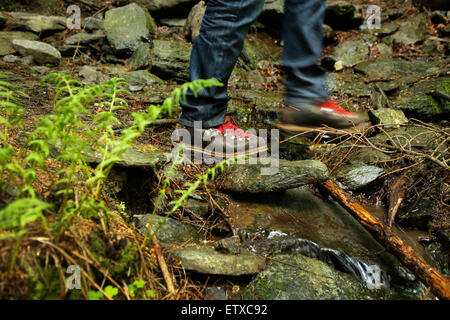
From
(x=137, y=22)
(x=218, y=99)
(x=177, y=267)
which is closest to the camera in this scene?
(x=177, y=267)

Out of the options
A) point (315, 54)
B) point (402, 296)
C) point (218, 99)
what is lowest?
point (402, 296)

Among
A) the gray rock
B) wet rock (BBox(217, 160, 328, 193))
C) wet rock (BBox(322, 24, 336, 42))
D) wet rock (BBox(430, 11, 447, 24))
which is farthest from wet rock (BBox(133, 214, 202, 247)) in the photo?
wet rock (BBox(430, 11, 447, 24))

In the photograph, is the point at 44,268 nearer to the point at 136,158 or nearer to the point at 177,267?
the point at 177,267

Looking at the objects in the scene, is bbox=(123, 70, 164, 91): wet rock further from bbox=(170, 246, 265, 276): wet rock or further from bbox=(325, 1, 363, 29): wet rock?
bbox=(325, 1, 363, 29): wet rock

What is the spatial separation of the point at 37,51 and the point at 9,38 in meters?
0.73

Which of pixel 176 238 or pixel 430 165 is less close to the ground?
pixel 430 165

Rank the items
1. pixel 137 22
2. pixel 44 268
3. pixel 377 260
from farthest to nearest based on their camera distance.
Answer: pixel 137 22
pixel 377 260
pixel 44 268

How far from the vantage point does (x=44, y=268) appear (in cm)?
119

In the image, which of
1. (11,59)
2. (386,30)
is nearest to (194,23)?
(11,59)

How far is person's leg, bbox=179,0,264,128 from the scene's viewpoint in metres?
2.22

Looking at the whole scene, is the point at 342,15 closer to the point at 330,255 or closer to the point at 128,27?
the point at 128,27

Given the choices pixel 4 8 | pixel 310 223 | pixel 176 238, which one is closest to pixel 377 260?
pixel 310 223

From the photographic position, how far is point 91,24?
5.53m
